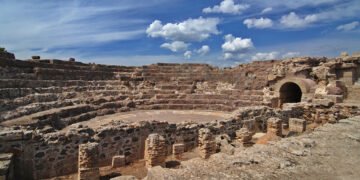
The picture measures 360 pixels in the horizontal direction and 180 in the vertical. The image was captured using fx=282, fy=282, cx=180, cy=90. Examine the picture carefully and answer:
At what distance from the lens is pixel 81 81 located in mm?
17047

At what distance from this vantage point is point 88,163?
691 centimetres

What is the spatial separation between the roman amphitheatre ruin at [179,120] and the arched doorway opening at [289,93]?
8 cm

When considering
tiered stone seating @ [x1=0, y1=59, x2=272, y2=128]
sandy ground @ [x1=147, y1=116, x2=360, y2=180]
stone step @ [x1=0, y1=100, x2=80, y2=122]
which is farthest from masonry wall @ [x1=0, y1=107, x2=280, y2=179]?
sandy ground @ [x1=147, y1=116, x2=360, y2=180]

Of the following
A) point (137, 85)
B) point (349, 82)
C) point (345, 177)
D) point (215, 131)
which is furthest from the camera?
point (137, 85)

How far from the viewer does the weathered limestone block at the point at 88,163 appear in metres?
6.89

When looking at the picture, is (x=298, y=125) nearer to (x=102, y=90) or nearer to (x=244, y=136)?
(x=244, y=136)

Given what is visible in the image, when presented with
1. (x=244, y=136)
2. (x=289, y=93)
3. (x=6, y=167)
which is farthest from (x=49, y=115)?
(x=289, y=93)

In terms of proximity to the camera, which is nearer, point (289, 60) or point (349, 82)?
point (349, 82)

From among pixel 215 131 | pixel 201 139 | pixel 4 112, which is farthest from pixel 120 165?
pixel 4 112

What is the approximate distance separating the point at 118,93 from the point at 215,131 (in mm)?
9343

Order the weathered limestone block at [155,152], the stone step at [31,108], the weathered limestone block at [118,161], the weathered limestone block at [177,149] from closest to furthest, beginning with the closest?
the weathered limestone block at [155,152]
the weathered limestone block at [118,161]
the weathered limestone block at [177,149]
the stone step at [31,108]

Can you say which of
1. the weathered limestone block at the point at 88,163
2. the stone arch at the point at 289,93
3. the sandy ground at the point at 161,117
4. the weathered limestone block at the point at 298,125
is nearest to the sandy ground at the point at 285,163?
the weathered limestone block at the point at 88,163

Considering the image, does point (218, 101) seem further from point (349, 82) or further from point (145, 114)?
point (349, 82)

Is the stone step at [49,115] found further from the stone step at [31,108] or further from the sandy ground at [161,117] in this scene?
the sandy ground at [161,117]
